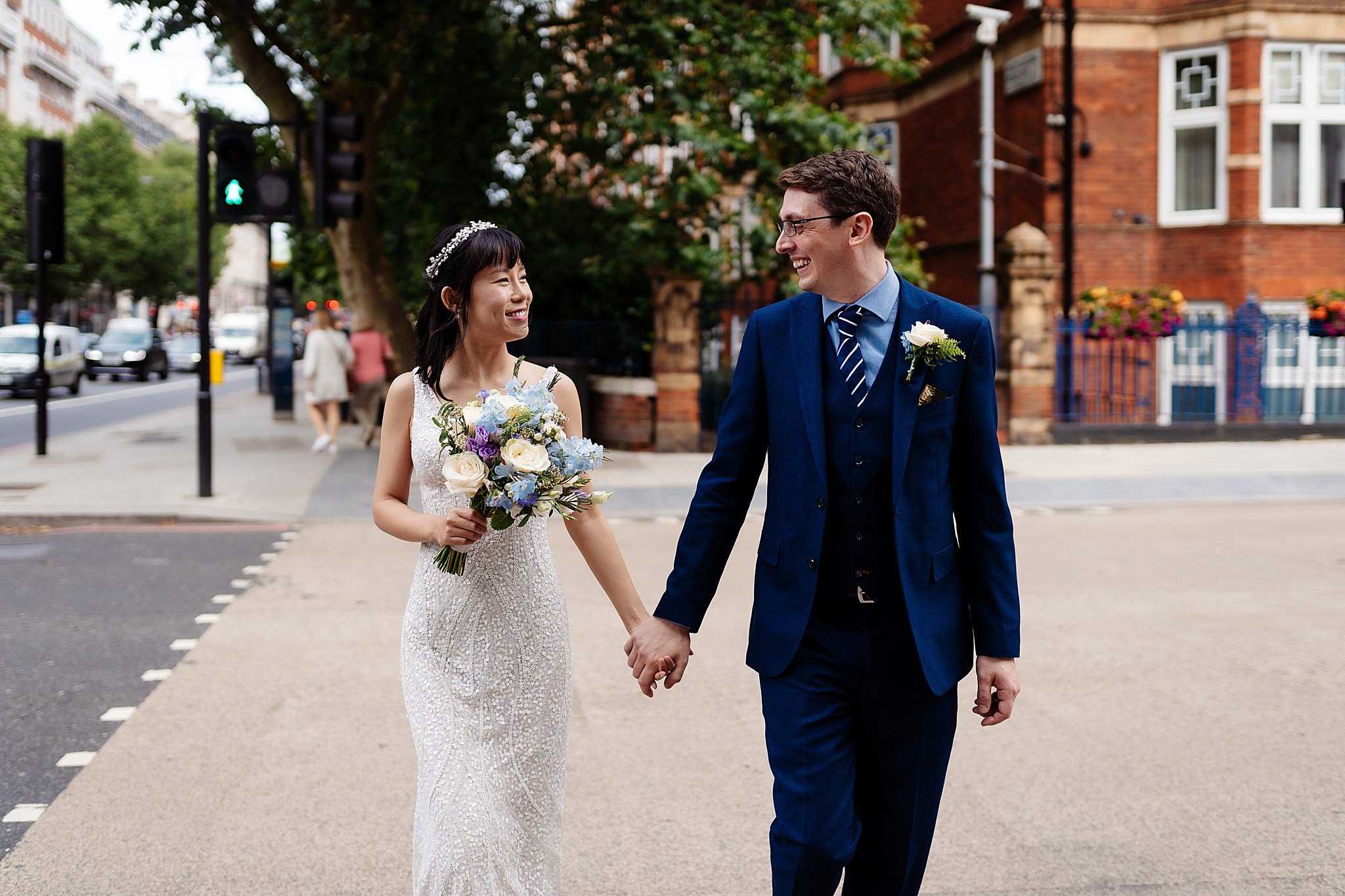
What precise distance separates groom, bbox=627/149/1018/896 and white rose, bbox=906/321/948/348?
0.03m

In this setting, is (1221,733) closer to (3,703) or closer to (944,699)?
(944,699)

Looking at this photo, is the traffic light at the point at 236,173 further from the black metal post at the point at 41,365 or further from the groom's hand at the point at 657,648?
the groom's hand at the point at 657,648

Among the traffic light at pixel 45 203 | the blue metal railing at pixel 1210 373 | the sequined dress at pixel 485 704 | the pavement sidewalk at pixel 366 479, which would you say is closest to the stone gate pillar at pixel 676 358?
the pavement sidewalk at pixel 366 479

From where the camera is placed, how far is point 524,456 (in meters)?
2.82

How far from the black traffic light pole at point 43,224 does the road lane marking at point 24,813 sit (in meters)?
13.2

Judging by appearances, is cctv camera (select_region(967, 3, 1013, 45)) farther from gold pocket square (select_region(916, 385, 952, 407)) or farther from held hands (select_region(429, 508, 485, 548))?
held hands (select_region(429, 508, 485, 548))

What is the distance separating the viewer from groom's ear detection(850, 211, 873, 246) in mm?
2773

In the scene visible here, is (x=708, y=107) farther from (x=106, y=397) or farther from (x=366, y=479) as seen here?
(x=106, y=397)

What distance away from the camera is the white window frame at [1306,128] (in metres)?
19.6

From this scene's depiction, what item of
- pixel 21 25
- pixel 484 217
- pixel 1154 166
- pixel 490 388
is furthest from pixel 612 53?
pixel 21 25

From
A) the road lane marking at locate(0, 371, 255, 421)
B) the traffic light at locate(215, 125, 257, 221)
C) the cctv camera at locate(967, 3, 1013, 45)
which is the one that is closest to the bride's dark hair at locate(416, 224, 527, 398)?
the traffic light at locate(215, 125, 257, 221)

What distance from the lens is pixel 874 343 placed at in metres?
2.83

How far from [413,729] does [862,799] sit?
1.04 m

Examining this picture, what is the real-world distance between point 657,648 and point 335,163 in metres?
10.3
